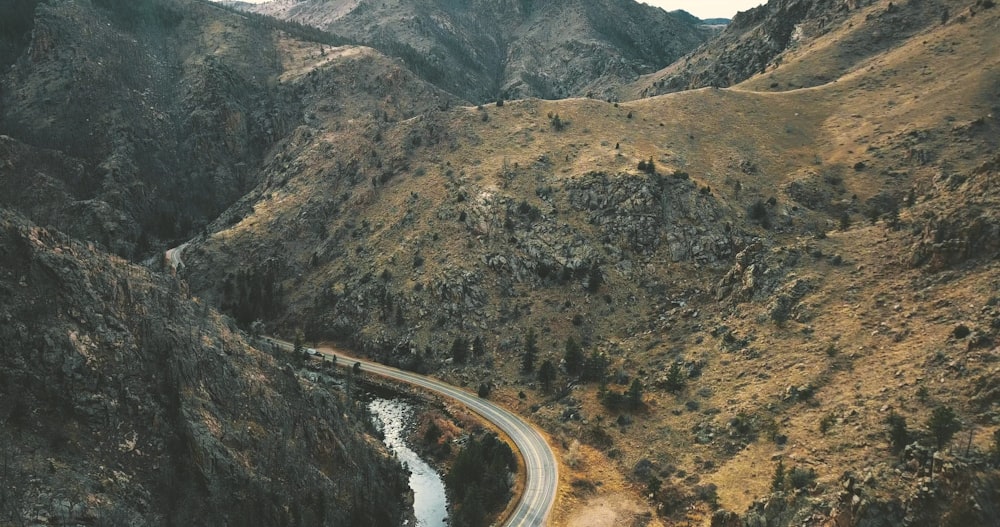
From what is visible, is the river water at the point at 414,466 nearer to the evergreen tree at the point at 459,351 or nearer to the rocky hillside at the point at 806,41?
the evergreen tree at the point at 459,351

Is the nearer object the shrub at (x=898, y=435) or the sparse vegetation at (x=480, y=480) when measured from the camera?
the shrub at (x=898, y=435)

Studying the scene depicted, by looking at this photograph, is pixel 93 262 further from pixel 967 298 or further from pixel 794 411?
pixel 967 298

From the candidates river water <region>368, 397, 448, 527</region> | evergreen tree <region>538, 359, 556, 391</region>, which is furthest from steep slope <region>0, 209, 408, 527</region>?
evergreen tree <region>538, 359, 556, 391</region>

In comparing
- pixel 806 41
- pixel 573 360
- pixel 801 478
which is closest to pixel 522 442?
pixel 573 360

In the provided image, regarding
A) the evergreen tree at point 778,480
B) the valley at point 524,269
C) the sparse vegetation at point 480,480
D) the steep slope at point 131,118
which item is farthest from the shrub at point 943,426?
the steep slope at point 131,118

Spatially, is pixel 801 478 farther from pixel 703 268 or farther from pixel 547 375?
pixel 703 268

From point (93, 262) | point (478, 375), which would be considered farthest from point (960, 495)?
point (93, 262)
